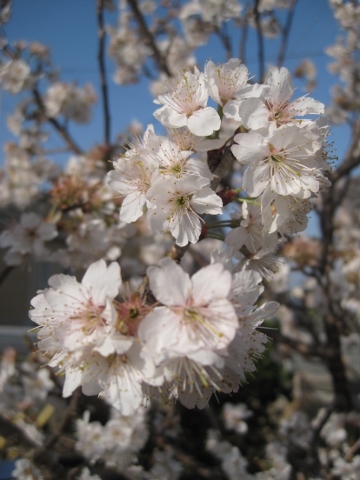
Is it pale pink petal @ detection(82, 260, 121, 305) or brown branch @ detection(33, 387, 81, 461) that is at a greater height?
pale pink petal @ detection(82, 260, 121, 305)

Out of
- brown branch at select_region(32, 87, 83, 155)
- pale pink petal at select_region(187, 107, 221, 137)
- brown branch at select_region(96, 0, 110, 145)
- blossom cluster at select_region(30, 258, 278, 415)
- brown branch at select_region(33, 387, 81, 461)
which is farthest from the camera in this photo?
brown branch at select_region(32, 87, 83, 155)

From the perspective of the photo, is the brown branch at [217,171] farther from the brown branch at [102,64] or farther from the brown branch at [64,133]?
the brown branch at [64,133]

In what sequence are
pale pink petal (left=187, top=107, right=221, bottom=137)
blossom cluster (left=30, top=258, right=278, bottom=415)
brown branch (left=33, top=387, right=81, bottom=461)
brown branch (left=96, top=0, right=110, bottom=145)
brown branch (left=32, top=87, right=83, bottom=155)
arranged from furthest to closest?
brown branch (left=32, top=87, right=83, bottom=155) → brown branch (left=96, top=0, right=110, bottom=145) → brown branch (left=33, top=387, right=81, bottom=461) → pale pink petal (left=187, top=107, right=221, bottom=137) → blossom cluster (left=30, top=258, right=278, bottom=415)

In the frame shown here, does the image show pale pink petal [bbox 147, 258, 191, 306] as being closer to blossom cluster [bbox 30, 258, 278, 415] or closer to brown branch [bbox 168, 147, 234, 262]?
blossom cluster [bbox 30, 258, 278, 415]

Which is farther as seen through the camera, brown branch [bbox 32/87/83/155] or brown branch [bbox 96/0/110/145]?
brown branch [bbox 32/87/83/155]

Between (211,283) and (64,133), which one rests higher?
(211,283)

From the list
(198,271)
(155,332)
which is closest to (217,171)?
(198,271)

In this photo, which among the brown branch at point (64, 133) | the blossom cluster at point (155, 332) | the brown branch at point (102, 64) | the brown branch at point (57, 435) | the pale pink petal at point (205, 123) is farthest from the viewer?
the brown branch at point (64, 133)

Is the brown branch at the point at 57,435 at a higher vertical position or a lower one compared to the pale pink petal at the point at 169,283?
lower

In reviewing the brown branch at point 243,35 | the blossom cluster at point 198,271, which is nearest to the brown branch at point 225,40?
the brown branch at point 243,35

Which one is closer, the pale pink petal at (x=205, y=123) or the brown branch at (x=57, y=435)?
the pale pink petal at (x=205, y=123)

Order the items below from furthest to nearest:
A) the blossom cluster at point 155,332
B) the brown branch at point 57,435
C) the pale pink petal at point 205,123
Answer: the brown branch at point 57,435 → the pale pink petal at point 205,123 → the blossom cluster at point 155,332

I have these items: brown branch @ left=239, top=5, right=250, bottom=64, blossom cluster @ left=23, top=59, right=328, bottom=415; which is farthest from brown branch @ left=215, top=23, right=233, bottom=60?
blossom cluster @ left=23, top=59, right=328, bottom=415

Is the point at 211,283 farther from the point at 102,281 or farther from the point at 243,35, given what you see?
the point at 243,35
